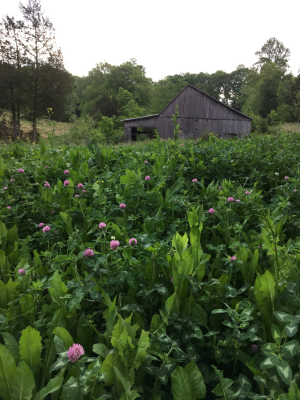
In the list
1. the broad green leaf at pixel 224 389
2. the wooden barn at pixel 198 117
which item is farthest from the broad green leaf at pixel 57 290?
the wooden barn at pixel 198 117

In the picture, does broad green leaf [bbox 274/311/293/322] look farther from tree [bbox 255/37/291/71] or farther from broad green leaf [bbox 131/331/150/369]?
tree [bbox 255/37/291/71]

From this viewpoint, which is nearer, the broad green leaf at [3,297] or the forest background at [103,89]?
the broad green leaf at [3,297]

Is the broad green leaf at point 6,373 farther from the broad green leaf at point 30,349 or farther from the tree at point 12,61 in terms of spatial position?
the tree at point 12,61

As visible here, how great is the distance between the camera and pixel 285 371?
968 mm

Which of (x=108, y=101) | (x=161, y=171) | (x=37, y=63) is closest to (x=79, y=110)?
(x=108, y=101)

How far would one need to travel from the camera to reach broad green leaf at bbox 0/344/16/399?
39.4 inches

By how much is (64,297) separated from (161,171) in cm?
209

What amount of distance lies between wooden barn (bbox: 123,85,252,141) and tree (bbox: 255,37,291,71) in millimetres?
41568

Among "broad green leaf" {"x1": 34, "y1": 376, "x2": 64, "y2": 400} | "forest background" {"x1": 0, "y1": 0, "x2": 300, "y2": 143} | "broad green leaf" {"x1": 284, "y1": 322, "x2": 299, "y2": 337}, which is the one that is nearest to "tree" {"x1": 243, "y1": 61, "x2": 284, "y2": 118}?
"forest background" {"x1": 0, "y1": 0, "x2": 300, "y2": 143}

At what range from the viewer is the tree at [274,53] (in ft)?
193

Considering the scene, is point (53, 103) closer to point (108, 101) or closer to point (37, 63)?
point (37, 63)

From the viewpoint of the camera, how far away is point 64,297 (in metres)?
1.29

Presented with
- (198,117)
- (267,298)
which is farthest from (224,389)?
(198,117)

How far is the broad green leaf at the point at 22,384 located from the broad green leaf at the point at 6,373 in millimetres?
22
